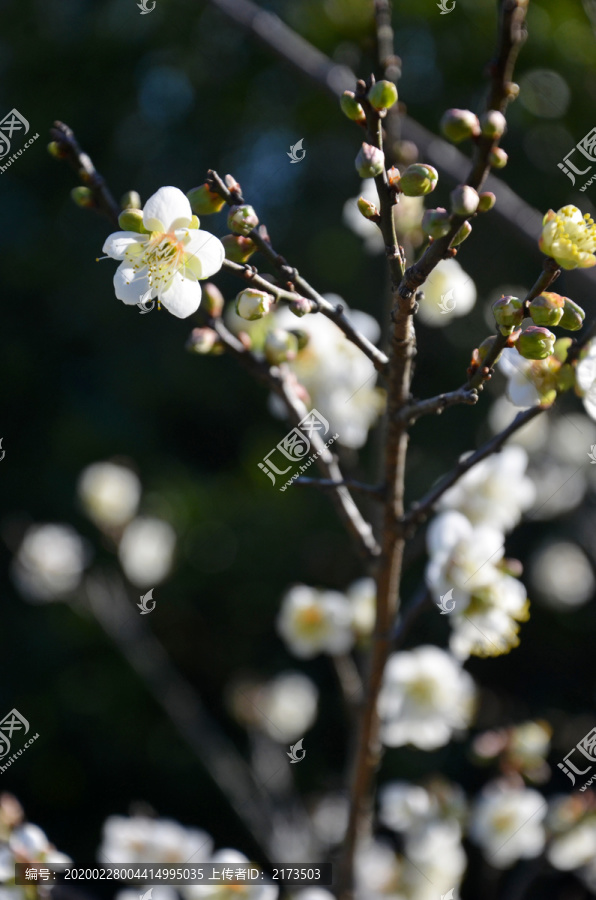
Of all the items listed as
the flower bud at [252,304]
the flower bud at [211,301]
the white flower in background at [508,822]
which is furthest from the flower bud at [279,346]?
the white flower in background at [508,822]

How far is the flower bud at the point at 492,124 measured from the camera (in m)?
0.47

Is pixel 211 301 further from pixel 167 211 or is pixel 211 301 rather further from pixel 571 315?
pixel 571 315

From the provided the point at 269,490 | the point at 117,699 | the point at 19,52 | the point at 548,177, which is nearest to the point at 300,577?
the point at 269,490

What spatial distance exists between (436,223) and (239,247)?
7.3 inches

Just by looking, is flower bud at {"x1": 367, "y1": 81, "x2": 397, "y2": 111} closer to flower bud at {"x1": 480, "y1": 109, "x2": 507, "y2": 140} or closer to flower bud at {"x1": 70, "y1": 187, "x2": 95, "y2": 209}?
flower bud at {"x1": 480, "y1": 109, "x2": 507, "y2": 140}

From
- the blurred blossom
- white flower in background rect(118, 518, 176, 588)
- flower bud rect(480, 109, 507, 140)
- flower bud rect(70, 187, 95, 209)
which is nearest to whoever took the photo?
flower bud rect(480, 109, 507, 140)

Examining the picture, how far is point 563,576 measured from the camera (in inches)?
92.6

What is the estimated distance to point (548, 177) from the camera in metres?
2.58

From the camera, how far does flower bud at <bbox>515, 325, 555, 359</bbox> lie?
57 centimetres

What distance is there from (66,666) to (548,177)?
8.93ft

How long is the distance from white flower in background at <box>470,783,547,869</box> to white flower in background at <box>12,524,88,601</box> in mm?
1257

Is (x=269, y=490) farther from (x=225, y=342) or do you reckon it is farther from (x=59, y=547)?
(x=225, y=342)

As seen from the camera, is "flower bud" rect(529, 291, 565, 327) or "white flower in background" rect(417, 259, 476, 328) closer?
"flower bud" rect(529, 291, 565, 327)

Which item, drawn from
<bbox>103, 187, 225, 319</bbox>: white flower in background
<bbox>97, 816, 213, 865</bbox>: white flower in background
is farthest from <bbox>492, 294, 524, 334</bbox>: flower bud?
<bbox>97, 816, 213, 865</bbox>: white flower in background
